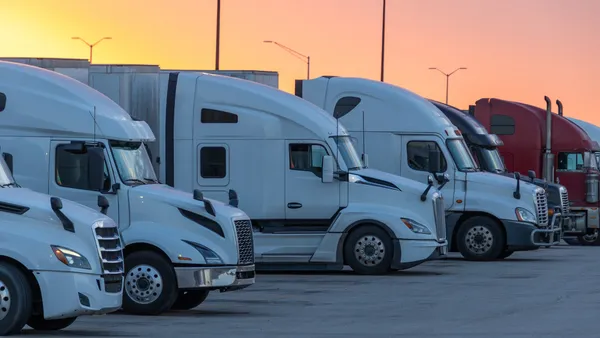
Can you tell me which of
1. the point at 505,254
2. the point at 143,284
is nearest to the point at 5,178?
the point at 143,284

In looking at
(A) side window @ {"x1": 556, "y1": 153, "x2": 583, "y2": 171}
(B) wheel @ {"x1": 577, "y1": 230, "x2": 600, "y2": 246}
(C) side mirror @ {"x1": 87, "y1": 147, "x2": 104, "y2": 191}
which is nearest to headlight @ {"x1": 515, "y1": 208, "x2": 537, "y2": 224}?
(A) side window @ {"x1": 556, "y1": 153, "x2": 583, "y2": 171}

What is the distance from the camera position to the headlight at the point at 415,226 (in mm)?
27016

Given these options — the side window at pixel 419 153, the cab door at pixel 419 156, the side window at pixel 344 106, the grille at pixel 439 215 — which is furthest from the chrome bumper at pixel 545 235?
the grille at pixel 439 215

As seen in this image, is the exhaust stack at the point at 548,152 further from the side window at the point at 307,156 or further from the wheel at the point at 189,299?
the wheel at the point at 189,299

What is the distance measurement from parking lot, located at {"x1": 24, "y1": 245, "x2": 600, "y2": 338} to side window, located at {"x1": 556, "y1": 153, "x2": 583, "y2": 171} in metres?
10.1

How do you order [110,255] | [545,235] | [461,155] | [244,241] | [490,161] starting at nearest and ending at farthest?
[110,255]
[244,241]
[461,155]
[545,235]
[490,161]

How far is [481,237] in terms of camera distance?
32125 mm

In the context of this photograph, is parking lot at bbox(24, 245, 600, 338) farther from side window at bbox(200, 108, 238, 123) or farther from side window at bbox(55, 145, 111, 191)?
side window at bbox(200, 108, 238, 123)

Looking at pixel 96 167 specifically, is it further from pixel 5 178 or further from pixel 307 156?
pixel 307 156

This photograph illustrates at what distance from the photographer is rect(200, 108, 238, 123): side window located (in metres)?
27.1

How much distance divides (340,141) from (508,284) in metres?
4.00

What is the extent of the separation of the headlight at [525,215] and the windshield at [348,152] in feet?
18.0

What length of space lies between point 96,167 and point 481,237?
14.4m

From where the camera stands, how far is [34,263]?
15.7 meters
